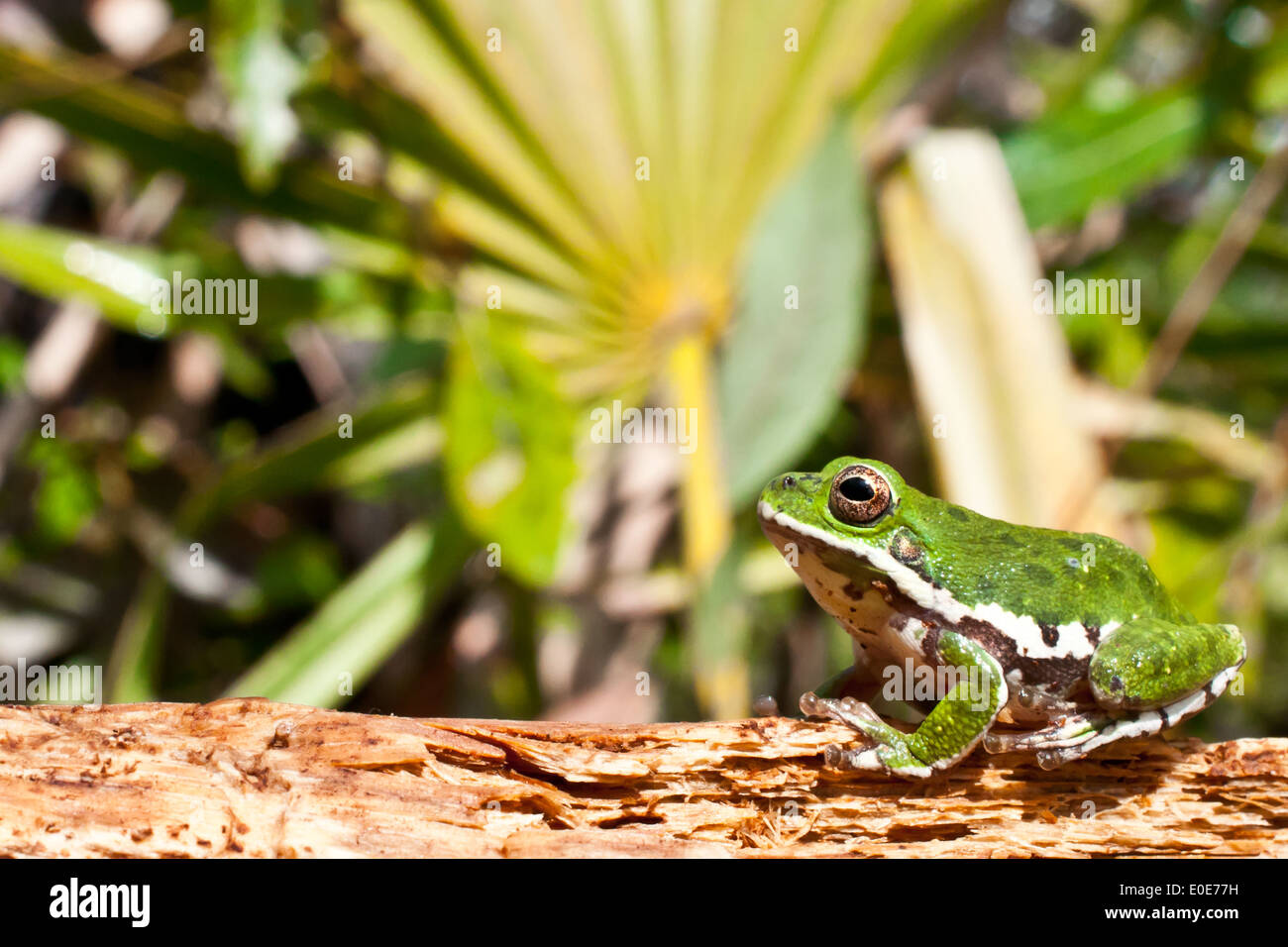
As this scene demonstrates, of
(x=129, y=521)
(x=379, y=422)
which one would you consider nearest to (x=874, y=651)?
(x=379, y=422)

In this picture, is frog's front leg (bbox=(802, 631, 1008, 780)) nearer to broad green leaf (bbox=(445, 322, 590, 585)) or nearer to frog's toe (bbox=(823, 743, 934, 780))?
frog's toe (bbox=(823, 743, 934, 780))

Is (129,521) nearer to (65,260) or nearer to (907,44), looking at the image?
(65,260)

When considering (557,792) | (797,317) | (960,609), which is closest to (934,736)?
(960,609)

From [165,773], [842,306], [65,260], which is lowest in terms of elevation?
[165,773]

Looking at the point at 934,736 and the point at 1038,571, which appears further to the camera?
the point at 1038,571

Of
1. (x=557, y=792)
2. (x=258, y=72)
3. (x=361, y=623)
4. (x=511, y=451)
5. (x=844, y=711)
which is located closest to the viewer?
(x=557, y=792)

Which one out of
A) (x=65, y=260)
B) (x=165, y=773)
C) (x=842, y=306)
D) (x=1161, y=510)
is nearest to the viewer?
(x=165, y=773)

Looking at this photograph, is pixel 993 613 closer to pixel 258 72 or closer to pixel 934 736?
pixel 934 736
